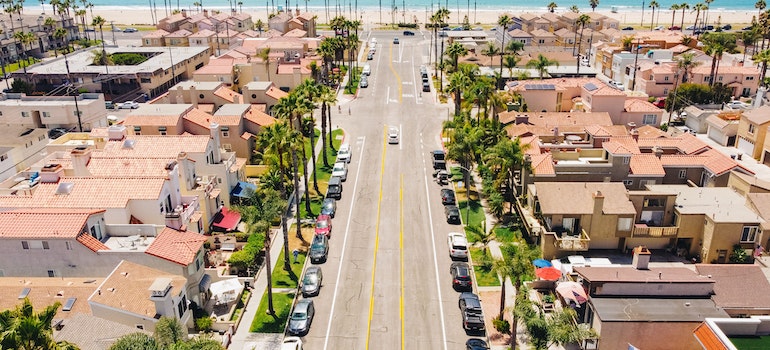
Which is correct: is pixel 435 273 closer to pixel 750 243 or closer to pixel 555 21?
pixel 750 243

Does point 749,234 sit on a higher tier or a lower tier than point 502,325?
higher

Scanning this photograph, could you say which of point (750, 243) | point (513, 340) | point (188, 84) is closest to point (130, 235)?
point (513, 340)

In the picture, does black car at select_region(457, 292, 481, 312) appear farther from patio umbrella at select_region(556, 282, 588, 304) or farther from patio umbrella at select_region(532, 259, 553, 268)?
patio umbrella at select_region(532, 259, 553, 268)

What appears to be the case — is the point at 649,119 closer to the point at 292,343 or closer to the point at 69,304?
the point at 292,343

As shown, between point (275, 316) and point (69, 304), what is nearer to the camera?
point (69, 304)

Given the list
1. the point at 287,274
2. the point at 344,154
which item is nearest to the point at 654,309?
the point at 287,274

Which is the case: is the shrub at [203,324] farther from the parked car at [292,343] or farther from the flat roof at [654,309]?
the flat roof at [654,309]

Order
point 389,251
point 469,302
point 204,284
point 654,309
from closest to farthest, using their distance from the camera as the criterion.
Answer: point 654,309, point 469,302, point 204,284, point 389,251
